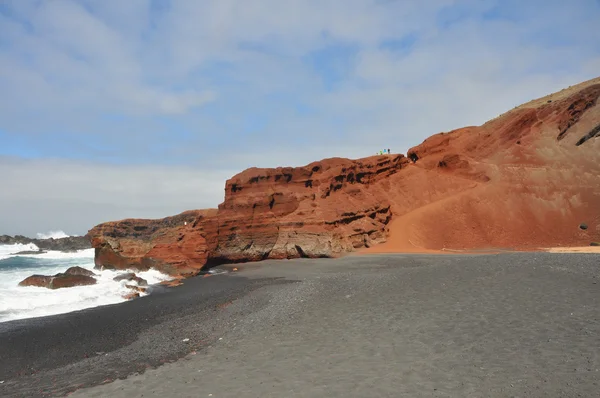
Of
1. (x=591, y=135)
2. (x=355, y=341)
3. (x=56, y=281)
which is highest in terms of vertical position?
(x=591, y=135)

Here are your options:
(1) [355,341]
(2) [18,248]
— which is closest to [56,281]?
(1) [355,341]

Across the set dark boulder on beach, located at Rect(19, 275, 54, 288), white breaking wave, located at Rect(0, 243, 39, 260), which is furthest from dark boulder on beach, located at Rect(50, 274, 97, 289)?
white breaking wave, located at Rect(0, 243, 39, 260)

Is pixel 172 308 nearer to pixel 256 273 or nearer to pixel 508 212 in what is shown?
pixel 256 273

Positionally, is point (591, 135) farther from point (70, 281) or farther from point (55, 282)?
point (55, 282)

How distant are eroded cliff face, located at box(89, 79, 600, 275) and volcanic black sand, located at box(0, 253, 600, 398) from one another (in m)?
15.6

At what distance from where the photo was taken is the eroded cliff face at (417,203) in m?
32.2

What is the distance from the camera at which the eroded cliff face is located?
105 feet

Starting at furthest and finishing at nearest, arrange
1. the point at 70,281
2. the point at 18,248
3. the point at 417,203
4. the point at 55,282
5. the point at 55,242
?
the point at 55,242 < the point at 18,248 < the point at 417,203 < the point at 70,281 < the point at 55,282

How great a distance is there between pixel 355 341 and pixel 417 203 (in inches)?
1234

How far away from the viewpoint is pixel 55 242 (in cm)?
9400

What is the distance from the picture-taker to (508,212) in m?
33.4

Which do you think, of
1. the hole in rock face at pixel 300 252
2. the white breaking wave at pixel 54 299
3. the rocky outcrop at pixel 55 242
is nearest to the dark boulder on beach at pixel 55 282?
the white breaking wave at pixel 54 299

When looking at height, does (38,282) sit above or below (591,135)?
below

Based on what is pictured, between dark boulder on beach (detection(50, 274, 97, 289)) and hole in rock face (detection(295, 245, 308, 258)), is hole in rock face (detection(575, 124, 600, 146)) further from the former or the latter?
dark boulder on beach (detection(50, 274, 97, 289))
